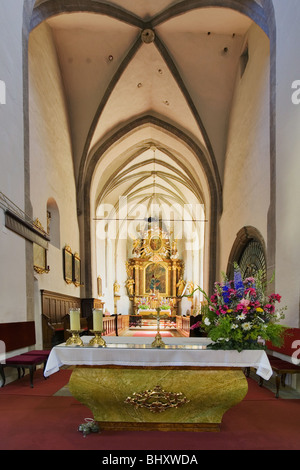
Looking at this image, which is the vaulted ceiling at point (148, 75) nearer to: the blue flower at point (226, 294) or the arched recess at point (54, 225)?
the arched recess at point (54, 225)

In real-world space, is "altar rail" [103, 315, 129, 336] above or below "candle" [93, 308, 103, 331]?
below

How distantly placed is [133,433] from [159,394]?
444 mm

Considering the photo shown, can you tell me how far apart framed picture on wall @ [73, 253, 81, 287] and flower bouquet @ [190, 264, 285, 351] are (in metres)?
9.07

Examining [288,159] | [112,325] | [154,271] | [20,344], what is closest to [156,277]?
[154,271]

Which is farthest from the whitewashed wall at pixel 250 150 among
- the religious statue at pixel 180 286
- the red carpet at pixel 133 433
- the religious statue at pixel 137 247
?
the religious statue at pixel 137 247

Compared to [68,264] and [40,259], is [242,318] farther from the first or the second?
[68,264]

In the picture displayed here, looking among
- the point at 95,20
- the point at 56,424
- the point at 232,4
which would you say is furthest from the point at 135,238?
the point at 56,424

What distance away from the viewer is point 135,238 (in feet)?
78.4

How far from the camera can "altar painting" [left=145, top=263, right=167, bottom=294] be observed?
76.0 feet

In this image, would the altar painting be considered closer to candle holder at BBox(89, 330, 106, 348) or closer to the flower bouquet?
candle holder at BBox(89, 330, 106, 348)

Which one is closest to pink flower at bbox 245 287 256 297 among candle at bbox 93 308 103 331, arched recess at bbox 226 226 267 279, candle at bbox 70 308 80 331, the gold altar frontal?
the gold altar frontal

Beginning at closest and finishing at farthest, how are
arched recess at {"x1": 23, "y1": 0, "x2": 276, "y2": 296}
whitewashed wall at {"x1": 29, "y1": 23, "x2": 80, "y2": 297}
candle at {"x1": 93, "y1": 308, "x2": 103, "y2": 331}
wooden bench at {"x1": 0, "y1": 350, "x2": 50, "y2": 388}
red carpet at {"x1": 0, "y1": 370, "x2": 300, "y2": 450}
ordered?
1. red carpet at {"x1": 0, "y1": 370, "x2": 300, "y2": 450}
2. candle at {"x1": 93, "y1": 308, "x2": 103, "y2": 331}
3. wooden bench at {"x1": 0, "y1": 350, "x2": 50, "y2": 388}
4. arched recess at {"x1": 23, "y1": 0, "x2": 276, "y2": 296}
5. whitewashed wall at {"x1": 29, "y1": 23, "x2": 80, "y2": 297}
